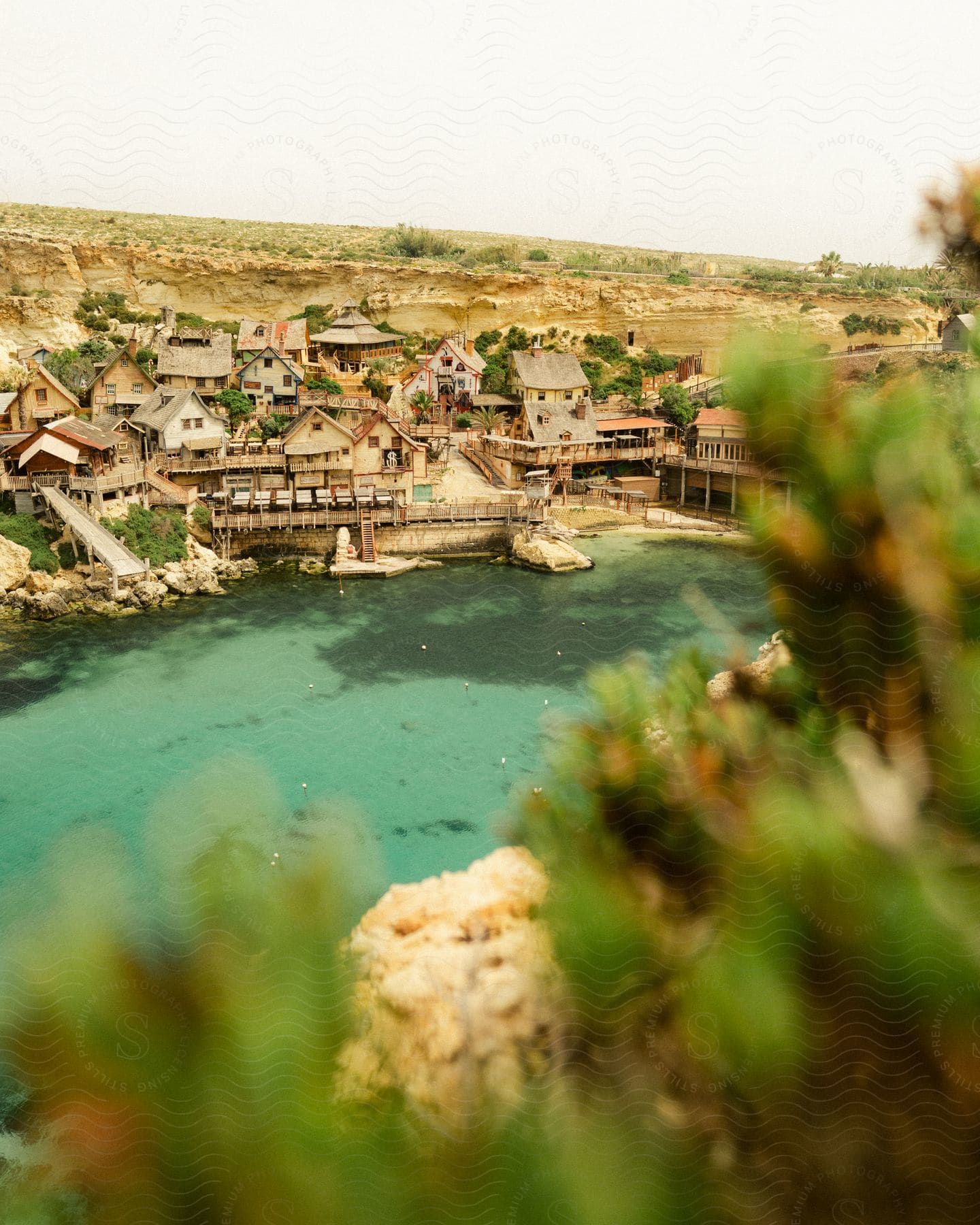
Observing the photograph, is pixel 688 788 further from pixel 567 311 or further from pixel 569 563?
pixel 567 311

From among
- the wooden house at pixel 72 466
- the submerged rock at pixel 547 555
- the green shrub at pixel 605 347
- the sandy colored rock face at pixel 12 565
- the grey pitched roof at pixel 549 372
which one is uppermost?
the green shrub at pixel 605 347

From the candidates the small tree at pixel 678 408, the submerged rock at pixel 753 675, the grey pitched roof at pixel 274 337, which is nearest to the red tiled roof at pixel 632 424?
the small tree at pixel 678 408

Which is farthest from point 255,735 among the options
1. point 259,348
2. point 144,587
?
point 259,348

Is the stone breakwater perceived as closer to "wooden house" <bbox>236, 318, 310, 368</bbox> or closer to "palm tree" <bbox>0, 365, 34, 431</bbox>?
"palm tree" <bbox>0, 365, 34, 431</bbox>

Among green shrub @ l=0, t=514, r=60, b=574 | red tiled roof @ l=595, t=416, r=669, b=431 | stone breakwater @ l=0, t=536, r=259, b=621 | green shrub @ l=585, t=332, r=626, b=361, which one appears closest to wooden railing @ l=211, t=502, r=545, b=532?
stone breakwater @ l=0, t=536, r=259, b=621

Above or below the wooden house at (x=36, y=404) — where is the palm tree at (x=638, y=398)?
below

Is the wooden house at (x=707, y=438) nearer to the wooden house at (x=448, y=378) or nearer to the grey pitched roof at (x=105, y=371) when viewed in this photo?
the wooden house at (x=448, y=378)

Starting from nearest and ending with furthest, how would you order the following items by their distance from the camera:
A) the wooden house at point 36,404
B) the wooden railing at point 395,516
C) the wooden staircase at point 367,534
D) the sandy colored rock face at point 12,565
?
the sandy colored rock face at point 12,565 → the wooden staircase at point 367,534 → the wooden railing at point 395,516 → the wooden house at point 36,404
